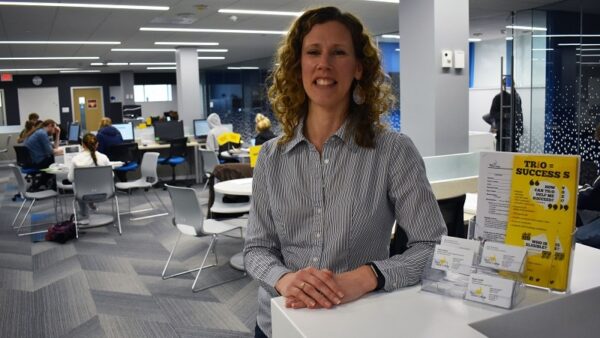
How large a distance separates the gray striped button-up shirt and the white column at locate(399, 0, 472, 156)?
3742 millimetres

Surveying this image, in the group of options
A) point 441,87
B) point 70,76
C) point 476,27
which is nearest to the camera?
point 441,87

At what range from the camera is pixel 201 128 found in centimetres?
1133

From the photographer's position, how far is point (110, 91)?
21828 mm

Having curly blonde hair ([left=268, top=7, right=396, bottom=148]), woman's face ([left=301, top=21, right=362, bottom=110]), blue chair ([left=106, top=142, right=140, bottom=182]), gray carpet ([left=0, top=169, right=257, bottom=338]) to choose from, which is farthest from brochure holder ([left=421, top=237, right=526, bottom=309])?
blue chair ([left=106, top=142, right=140, bottom=182])

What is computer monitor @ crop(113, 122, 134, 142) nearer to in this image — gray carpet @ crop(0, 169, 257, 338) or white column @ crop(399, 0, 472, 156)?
gray carpet @ crop(0, 169, 257, 338)

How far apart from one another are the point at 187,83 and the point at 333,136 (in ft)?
36.2

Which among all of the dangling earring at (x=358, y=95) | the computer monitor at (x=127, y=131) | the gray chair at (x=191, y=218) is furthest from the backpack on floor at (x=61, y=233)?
the dangling earring at (x=358, y=95)

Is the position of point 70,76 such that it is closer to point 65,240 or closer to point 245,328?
point 65,240

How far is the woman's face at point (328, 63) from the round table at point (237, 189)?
317 centimetres

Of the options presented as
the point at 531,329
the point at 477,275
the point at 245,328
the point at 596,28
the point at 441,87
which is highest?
the point at 596,28

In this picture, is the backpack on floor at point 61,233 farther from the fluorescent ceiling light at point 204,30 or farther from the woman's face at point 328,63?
the woman's face at point 328,63

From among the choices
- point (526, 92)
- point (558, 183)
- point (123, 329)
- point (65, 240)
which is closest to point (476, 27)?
point (526, 92)

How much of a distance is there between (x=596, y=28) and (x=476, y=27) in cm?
265

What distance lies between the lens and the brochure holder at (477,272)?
1.19m
